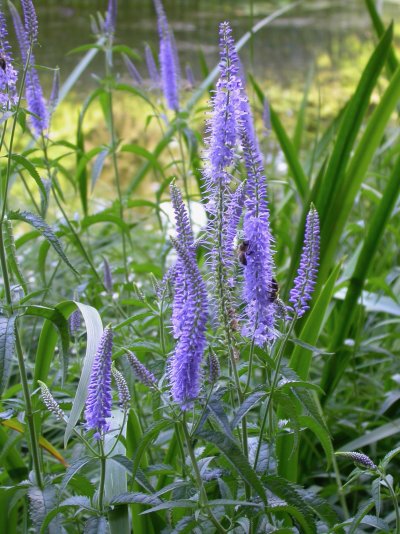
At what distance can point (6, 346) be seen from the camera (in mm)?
1712

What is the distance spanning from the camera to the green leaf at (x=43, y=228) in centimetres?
180

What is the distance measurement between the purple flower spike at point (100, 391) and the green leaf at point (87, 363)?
0.23 ft

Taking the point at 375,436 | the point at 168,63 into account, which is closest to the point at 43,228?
the point at 375,436

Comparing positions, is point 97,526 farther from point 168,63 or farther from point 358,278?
point 168,63

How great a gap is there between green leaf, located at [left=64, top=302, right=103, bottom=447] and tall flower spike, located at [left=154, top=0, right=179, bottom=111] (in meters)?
1.61

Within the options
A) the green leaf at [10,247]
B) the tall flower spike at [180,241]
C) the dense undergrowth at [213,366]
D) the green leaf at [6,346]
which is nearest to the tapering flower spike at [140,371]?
the dense undergrowth at [213,366]

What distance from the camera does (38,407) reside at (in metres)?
2.05

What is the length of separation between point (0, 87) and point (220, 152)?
0.68 metres

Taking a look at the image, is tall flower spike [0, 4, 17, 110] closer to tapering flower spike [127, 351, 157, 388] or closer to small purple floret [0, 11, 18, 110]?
small purple floret [0, 11, 18, 110]

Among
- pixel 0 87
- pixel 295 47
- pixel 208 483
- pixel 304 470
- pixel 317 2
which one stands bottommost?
pixel 304 470

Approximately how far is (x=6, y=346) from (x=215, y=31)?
1007 centimetres

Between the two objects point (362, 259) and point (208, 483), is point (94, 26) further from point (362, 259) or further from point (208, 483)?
point (208, 483)

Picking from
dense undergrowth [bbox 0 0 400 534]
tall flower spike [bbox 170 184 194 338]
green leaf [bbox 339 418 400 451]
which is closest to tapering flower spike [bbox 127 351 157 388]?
dense undergrowth [bbox 0 0 400 534]

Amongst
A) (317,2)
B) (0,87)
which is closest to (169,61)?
(0,87)
